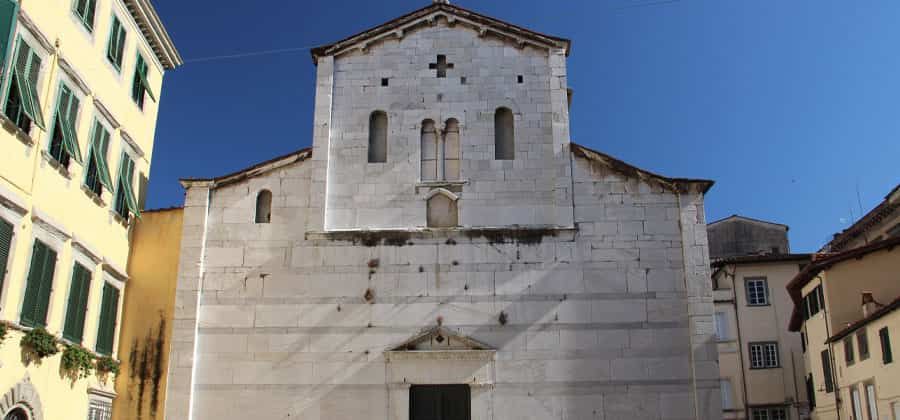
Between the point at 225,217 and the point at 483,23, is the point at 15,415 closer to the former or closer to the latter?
the point at 225,217

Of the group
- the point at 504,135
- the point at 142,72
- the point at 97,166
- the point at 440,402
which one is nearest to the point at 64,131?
the point at 97,166

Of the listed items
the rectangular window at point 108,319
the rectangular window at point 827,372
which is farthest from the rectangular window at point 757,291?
the rectangular window at point 108,319

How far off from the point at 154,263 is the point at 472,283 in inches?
245

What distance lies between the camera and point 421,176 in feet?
57.3

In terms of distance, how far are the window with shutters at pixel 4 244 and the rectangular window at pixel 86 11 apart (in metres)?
4.08

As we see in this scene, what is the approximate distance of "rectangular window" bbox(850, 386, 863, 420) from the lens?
24.1 meters

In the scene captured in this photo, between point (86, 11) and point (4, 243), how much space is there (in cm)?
470

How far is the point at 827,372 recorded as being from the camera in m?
27.3

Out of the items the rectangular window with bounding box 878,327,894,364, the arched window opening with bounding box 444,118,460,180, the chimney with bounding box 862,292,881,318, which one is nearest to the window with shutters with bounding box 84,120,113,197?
the arched window opening with bounding box 444,118,460,180

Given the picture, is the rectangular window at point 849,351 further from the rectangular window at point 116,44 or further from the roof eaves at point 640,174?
the rectangular window at point 116,44

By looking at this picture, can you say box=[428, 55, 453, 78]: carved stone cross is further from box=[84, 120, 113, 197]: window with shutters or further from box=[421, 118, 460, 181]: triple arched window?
box=[84, 120, 113, 197]: window with shutters

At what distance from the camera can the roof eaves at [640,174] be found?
55.5 feet

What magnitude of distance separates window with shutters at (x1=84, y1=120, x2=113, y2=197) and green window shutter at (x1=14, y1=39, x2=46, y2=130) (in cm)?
215

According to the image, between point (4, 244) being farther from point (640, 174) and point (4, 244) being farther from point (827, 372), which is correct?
point (827, 372)
